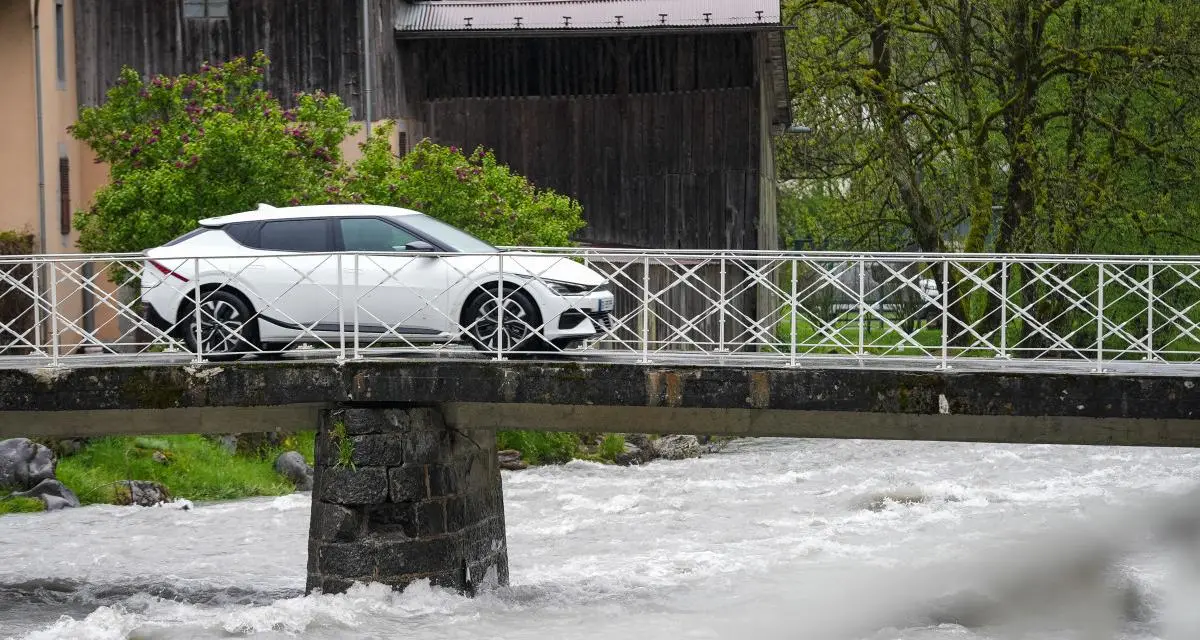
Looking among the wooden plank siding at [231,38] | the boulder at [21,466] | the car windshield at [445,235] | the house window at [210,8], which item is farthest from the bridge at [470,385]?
the house window at [210,8]

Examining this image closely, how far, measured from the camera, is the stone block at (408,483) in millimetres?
13422

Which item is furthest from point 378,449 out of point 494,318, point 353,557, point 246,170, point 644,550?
point 246,170

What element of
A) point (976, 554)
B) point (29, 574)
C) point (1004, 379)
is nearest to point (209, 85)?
point (29, 574)

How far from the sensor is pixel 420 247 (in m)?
14.0

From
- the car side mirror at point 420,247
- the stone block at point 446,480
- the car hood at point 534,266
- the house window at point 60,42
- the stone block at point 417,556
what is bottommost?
the stone block at point 417,556

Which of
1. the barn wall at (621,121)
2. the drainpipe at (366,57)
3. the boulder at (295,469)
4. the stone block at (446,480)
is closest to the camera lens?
the stone block at (446,480)

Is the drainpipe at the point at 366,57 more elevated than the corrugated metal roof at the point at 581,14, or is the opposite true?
the corrugated metal roof at the point at 581,14

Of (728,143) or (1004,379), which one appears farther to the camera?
(728,143)

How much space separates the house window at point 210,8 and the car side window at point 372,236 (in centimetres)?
1429

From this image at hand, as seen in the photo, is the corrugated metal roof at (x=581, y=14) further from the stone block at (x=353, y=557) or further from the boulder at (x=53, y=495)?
the stone block at (x=353, y=557)

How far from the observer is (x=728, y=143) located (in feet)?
91.5

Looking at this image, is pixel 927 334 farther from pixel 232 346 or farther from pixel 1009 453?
pixel 232 346

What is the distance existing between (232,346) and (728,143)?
1532cm

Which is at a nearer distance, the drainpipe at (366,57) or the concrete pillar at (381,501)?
the concrete pillar at (381,501)
